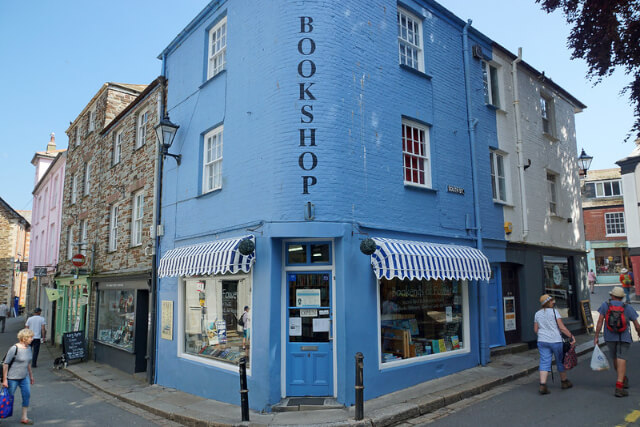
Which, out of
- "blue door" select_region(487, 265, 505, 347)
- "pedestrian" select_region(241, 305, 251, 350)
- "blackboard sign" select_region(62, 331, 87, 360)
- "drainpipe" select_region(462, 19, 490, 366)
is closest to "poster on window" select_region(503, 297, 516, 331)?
"blue door" select_region(487, 265, 505, 347)

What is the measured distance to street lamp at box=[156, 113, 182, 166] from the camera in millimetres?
10789

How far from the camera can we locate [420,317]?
31.4 ft

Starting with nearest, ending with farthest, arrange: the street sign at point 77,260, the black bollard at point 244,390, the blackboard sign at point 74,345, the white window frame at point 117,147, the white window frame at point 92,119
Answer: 1. the black bollard at point 244,390
2. the blackboard sign at point 74,345
3. the street sign at point 77,260
4. the white window frame at point 117,147
5. the white window frame at point 92,119

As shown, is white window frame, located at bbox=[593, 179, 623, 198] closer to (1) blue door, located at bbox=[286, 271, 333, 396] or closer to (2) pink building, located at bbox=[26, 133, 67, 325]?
(1) blue door, located at bbox=[286, 271, 333, 396]

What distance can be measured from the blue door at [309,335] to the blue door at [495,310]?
5.68 m

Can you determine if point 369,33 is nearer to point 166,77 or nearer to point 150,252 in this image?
point 166,77

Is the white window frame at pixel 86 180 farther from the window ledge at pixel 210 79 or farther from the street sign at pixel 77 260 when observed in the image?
the window ledge at pixel 210 79

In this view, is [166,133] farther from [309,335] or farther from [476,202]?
Result: [476,202]

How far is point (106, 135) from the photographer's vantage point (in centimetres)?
1731

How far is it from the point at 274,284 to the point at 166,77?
8123 millimetres

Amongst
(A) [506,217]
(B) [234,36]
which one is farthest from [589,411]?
(B) [234,36]

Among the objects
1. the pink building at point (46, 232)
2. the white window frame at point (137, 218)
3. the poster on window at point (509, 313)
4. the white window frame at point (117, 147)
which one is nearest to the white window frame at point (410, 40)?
the poster on window at point (509, 313)

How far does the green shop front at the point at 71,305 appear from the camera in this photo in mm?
17172

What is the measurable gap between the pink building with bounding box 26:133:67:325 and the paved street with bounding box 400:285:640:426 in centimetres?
2026
